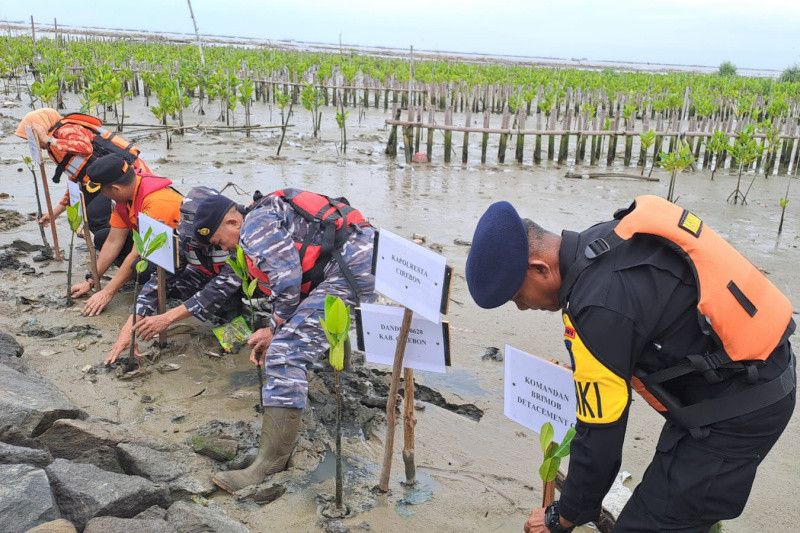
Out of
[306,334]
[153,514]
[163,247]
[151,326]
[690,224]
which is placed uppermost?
[690,224]

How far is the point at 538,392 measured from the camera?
94.2 inches

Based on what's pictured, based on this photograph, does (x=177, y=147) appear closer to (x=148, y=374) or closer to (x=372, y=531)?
(x=148, y=374)

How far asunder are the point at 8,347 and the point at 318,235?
204cm

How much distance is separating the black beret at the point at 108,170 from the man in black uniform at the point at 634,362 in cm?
314

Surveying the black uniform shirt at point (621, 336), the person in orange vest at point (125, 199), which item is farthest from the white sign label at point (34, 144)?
the black uniform shirt at point (621, 336)

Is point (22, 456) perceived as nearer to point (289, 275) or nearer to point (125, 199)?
point (289, 275)

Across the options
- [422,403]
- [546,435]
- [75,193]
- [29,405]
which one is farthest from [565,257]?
[75,193]

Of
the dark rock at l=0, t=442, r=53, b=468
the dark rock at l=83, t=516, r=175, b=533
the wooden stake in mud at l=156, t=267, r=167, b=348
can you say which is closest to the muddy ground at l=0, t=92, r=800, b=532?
the wooden stake in mud at l=156, t=267, r=167, b=348

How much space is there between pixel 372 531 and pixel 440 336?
2.99 ft

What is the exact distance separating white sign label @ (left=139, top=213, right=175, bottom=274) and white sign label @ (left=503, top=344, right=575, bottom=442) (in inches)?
88.1

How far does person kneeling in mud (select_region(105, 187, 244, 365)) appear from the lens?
390 centimetres

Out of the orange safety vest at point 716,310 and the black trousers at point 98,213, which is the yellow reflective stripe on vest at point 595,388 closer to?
the orange safety vest at point 716,310

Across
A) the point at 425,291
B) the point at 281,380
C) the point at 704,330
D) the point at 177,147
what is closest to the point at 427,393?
the point at 281,380

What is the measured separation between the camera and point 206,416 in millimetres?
3664
